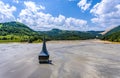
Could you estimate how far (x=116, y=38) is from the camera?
179m

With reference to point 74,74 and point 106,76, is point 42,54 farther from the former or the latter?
point 106,76

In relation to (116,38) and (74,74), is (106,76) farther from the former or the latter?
(116,38)

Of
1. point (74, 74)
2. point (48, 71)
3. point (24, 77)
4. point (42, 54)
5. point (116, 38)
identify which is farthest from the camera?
point (116, 38)

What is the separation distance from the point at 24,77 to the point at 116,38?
153 metres

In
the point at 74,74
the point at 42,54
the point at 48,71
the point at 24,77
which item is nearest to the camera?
the point at 24,77

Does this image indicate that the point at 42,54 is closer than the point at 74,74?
No

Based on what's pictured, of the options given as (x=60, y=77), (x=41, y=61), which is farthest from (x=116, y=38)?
(x=60, y=77)

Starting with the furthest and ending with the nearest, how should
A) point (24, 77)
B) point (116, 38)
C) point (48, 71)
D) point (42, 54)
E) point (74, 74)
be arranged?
point (116, 38) → point (42, 54) → point (48, 71) → point (74, 74) → point (24, 77)

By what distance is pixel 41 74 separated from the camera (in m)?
37.7

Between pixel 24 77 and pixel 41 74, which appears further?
pixel 41 74

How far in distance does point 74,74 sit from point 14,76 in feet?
32.0

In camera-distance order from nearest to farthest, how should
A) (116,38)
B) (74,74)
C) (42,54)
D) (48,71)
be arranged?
(74,74) → (48,71) → (42,54) → (116,38)

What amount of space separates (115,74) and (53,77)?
10.8 meters

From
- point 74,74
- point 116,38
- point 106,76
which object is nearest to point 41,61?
point 74,74
